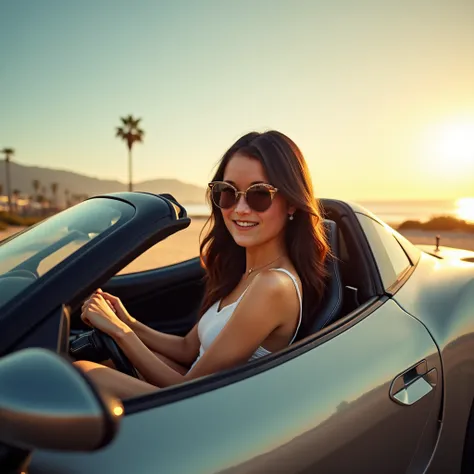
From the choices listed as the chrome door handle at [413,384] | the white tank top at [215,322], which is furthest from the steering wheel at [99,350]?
the chrome door handle at [413,384]

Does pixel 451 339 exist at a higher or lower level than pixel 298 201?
lower

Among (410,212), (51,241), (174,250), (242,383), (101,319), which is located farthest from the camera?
(410,212)

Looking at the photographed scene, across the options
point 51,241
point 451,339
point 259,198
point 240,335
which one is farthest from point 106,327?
point 451,339

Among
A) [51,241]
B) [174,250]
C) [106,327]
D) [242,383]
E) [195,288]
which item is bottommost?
[174,250]

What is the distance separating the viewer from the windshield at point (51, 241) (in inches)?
51.9

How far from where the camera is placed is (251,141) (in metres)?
1.96

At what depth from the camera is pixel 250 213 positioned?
1.85 meters

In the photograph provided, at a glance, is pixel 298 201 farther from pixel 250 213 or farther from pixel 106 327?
pixel 106 327

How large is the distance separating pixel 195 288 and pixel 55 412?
7.32 ft

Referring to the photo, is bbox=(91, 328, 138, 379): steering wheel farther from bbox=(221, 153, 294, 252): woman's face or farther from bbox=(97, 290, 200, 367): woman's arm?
bbox=(221, 153, 294, 252): woman's face

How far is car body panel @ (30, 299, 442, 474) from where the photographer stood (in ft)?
3.40

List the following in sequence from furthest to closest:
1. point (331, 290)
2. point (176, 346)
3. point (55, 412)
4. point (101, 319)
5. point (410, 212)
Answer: point (410, 212) < point (176, 346) < point (331, 290) < point (101, 319) < point (55, 412)

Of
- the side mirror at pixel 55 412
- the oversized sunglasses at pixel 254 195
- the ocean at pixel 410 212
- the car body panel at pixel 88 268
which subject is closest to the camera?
the side mirror at pixel 55 412

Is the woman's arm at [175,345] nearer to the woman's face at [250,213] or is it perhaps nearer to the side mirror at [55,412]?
the woman's face at [250,213]
